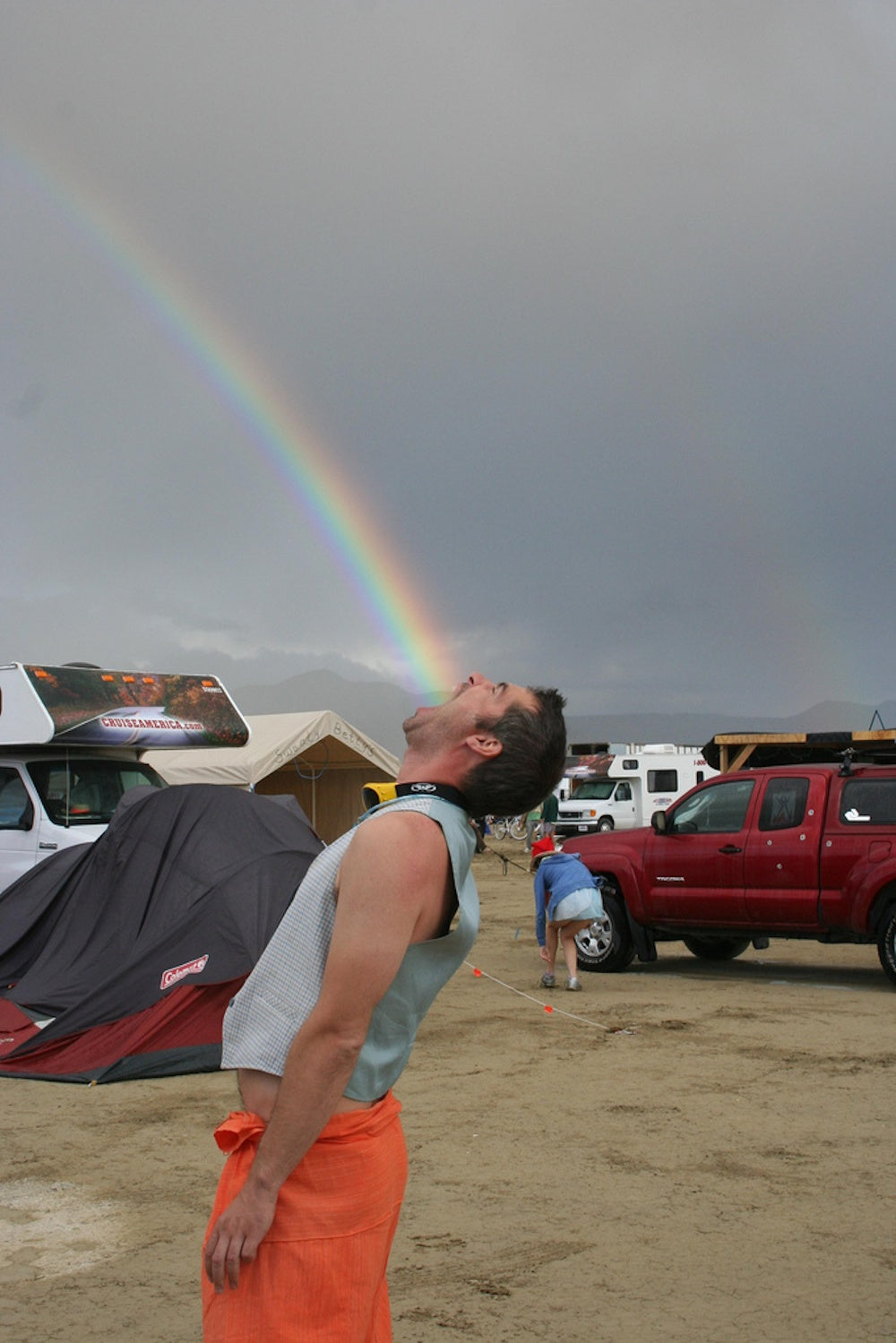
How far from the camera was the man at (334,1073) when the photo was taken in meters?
2.02

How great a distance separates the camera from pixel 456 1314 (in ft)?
13.3

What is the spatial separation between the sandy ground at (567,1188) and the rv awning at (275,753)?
24.7 feet

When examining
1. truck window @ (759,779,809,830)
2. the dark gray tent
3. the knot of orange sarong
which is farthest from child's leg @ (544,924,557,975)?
the knot of orange sarong

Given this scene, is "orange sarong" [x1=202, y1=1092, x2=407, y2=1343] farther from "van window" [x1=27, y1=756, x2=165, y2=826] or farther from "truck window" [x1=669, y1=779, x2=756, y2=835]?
"truck window" [x1=669, y1=779, x2=756, y2=835]

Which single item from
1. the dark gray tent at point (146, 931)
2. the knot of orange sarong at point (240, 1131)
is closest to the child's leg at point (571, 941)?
the dark gray tent at point (146, 931)

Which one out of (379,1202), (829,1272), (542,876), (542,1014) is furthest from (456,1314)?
(542,876)

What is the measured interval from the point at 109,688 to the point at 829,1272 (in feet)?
27.6

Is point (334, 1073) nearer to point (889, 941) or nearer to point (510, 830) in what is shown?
point (889, 941)

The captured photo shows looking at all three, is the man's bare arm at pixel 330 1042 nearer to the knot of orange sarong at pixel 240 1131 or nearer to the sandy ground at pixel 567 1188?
the knot of orange sarong at pixel 240 1131

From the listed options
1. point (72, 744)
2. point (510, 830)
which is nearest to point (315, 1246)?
point (72, 744)

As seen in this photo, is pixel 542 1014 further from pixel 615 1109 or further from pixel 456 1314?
pixel 456 1314

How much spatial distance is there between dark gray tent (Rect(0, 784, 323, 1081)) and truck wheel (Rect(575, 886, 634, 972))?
4014 mm

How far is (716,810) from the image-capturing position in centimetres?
1223

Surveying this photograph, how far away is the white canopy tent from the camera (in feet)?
54.1
